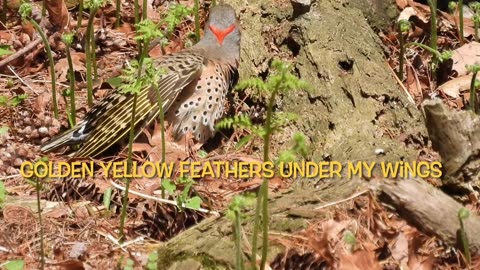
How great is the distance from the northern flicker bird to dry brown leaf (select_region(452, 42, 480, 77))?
160cm

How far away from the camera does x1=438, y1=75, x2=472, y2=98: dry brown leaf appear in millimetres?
6520

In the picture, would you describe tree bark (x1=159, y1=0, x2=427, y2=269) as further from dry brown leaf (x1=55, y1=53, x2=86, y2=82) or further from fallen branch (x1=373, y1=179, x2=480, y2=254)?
dry brown leaf (x1=55, y1=53, x2=86, y2=82)

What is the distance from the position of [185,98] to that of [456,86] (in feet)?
6.16

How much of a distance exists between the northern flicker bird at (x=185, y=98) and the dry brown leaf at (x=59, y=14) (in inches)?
46.1

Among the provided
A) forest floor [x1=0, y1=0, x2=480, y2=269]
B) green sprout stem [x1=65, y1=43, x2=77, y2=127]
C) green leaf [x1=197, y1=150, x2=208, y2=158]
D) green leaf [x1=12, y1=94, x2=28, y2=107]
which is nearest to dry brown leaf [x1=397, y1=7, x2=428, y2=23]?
forest floor [x1=0, y1=0, x2=480, y2=269]

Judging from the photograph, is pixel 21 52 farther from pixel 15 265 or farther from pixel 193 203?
pixel 15 265

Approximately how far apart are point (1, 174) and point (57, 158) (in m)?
0.38

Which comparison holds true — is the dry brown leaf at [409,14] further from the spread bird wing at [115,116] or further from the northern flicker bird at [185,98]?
the spread bird wing at [115,116]

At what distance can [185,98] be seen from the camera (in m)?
6.28

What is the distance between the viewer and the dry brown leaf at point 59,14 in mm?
7234

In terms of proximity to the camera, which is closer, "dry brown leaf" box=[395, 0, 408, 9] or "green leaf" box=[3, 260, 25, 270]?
"green leaf" box=[3, 260, 25, 270]

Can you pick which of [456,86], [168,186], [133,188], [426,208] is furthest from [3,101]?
[426,208]

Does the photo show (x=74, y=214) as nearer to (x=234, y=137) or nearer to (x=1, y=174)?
(x=1, y=174)
